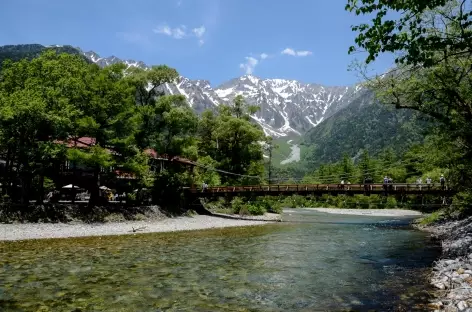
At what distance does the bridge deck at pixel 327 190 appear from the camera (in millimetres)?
40344

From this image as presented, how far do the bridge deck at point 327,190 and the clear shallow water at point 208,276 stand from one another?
19932mm

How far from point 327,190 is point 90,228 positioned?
26554mm

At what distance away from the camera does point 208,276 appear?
13266mm

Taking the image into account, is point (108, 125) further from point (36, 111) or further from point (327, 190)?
point (327, 190)

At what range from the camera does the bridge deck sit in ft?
132

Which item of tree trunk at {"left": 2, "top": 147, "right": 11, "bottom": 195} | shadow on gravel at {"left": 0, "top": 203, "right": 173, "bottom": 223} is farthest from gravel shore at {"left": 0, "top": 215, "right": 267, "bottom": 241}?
tree trunk at {"left": 2, "top": 147, "right": 11, "bottom": 195}

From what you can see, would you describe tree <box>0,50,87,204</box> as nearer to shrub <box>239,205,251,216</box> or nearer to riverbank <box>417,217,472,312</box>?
shrub <box>239,205,251,216</box>

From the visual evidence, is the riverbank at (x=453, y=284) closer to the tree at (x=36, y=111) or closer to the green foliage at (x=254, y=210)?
the tree at (x=36, y=111)

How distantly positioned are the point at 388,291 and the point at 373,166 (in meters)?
92.4

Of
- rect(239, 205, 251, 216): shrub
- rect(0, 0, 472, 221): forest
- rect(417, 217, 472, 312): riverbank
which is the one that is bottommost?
rect(239, 205, 251, 216): shrub

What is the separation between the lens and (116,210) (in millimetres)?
33844

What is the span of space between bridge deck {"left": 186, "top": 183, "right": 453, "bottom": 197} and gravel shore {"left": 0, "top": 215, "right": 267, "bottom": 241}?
28.8 feet

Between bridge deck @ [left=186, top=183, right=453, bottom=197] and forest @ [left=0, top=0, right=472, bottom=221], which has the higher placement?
forest @ [left=0, top=0, right=472, bottom=221]

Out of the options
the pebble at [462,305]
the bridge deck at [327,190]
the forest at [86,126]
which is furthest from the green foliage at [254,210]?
the pebble at [462,305]
